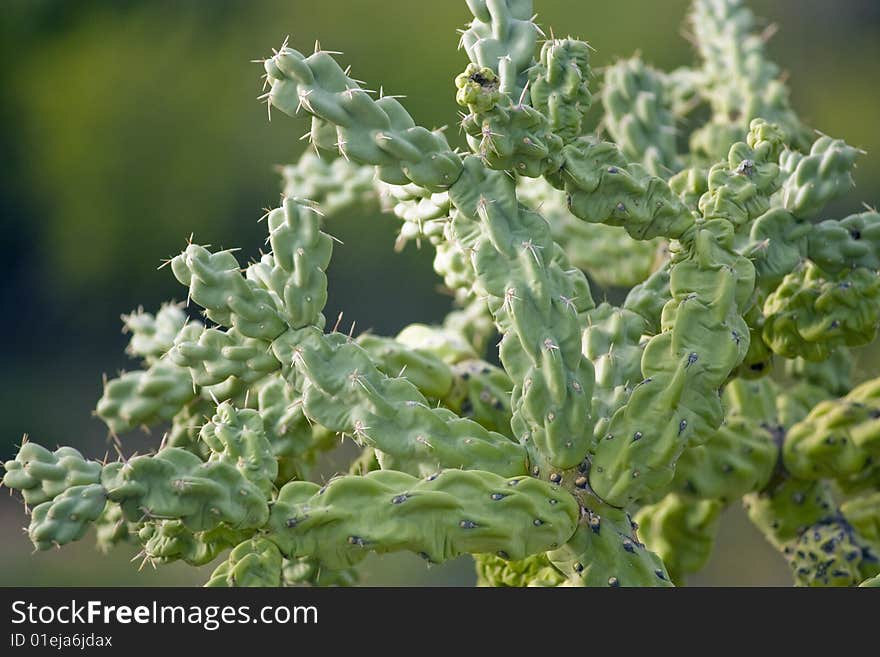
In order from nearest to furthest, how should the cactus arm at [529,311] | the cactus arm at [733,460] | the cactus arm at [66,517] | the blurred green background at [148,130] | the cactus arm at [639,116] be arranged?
1. the cactus arm at [66,517]
2. the cactus arm at [529,311]
3. the cactus arm at [733,460]
4. the cactus arm at [639,116]
5. the blurred green background at [148,130]

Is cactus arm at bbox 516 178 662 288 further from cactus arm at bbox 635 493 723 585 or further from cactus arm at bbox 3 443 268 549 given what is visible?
cactus arm at bbox 3 443 268 549

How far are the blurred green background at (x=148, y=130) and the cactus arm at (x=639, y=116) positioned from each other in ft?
9.91

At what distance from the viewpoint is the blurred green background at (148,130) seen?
480 centimetres

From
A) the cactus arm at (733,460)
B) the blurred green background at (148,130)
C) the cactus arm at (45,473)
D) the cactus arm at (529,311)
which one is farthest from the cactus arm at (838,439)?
the blurred green background at (148,130)

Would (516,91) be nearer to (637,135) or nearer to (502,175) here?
(502,175)

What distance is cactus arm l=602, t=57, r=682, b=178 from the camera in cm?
166

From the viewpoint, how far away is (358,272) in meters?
4.68

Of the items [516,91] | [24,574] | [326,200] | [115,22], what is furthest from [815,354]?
[115,22]

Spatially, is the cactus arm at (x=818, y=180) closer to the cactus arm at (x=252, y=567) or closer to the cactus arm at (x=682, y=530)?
the cactus arm at (x=682, y=530)

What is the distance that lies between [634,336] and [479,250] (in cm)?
23

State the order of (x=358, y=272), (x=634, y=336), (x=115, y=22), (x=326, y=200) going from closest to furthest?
(x=634, y=336), (x=326, y=200), (x=358, y=272), (x=115, y=22)

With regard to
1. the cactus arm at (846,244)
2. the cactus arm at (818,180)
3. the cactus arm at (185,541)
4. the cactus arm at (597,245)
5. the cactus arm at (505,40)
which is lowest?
the cactus arm at (185,541)

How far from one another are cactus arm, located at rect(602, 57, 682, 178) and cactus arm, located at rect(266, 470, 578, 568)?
2.29 feet

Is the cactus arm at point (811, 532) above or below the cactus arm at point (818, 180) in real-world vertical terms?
below
